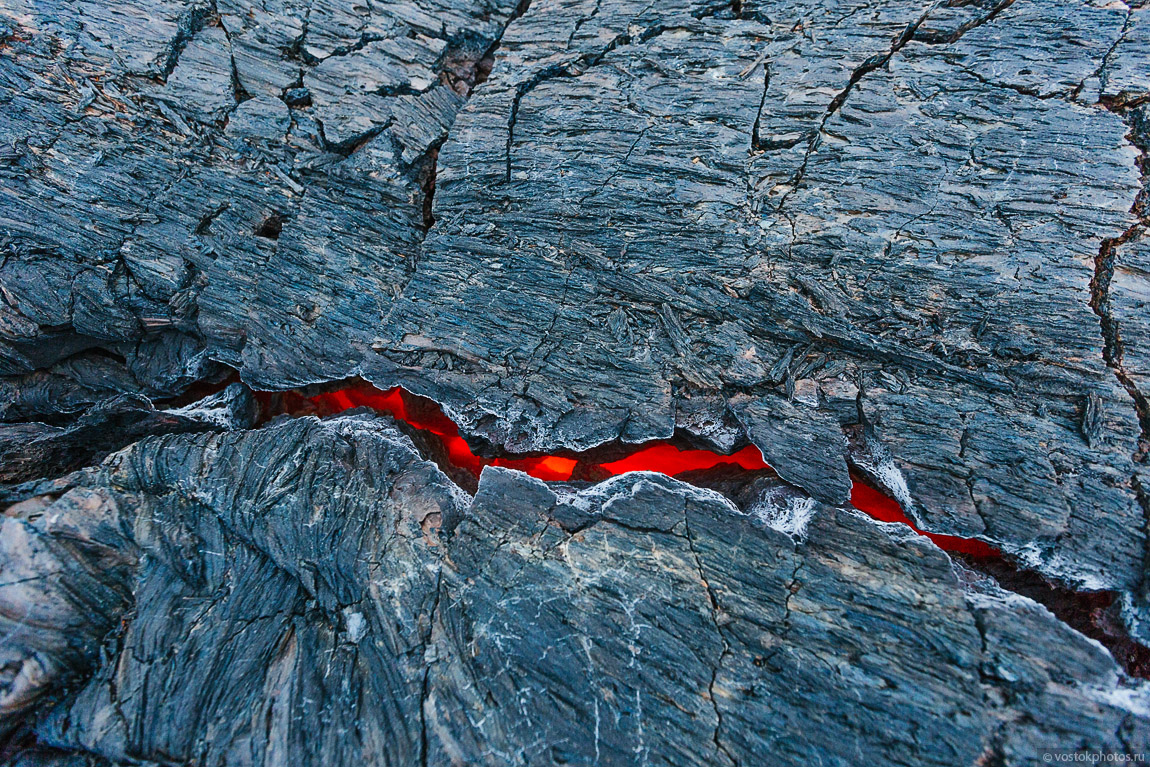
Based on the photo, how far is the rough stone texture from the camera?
250 cm

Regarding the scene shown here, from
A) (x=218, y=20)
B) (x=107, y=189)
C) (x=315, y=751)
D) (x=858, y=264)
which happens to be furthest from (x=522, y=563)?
(x=218, y=20)

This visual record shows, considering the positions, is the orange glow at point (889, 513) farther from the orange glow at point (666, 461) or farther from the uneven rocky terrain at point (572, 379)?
the orange glow at point (666, 461)

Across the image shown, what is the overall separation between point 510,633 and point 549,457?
1.43 meters

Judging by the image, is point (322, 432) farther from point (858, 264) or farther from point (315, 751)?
point (858, 264)

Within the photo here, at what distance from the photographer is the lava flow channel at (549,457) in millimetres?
3490

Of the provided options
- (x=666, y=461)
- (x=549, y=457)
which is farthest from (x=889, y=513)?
(x=549, y=457)

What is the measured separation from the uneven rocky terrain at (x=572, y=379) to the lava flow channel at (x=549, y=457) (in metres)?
0.04

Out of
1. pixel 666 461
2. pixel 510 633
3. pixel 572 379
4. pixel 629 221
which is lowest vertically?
pixel 510 633

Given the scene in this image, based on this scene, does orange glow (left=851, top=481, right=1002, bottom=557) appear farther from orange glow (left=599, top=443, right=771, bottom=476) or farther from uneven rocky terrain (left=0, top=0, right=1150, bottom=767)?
orange glow (left=599, top=443, right=771, bottom=476)

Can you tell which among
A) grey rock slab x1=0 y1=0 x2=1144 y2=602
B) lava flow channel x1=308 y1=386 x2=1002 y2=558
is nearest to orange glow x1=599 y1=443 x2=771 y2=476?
lava flow channel x1=308 y1=386 x2=1002 y2=558

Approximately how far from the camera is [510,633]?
2828 mm

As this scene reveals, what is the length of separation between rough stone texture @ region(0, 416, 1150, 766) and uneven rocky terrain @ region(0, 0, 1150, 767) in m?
0.02

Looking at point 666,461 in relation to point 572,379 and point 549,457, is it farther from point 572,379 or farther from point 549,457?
point 572,379

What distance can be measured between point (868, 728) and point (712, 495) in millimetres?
1211
